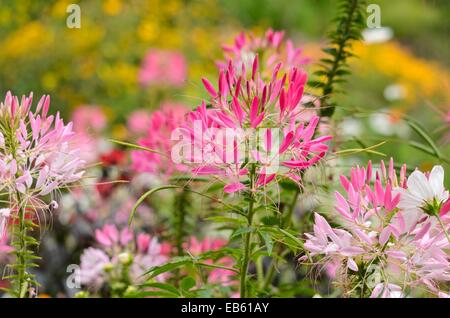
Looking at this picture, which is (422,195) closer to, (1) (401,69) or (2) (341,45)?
(2) (341,45)

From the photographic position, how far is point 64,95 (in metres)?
3.79

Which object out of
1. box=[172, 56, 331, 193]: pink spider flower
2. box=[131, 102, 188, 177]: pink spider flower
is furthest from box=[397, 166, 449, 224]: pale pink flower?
box=[131, 102, 188, 177]: pink spider flower

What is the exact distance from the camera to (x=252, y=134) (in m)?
0.88

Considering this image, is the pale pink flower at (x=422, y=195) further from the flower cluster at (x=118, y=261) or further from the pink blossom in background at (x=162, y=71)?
the pink blossom in background at (x=162, y=71)

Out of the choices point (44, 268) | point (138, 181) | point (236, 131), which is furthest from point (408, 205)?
point (44, 268)

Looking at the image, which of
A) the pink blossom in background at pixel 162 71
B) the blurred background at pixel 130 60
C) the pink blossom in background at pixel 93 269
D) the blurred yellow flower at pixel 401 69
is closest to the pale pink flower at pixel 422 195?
the pink blossom in background at pixel 93 269

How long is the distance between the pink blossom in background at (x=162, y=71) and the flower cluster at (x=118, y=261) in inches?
89.3

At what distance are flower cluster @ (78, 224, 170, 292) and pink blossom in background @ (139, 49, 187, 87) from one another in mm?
2269

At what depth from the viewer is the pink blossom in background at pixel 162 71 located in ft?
11.8

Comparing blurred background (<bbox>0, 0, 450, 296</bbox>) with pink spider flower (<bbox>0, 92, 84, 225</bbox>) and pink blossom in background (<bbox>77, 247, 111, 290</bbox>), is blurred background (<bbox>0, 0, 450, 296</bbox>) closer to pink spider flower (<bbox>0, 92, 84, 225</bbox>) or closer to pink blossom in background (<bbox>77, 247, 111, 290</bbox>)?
pink blossom in background (<bbox>77, 247, 111, 290</bbox>)

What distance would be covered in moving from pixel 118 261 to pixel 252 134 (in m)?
0.54

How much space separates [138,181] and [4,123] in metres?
0.80

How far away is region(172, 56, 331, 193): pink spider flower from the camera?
2.81 ft
